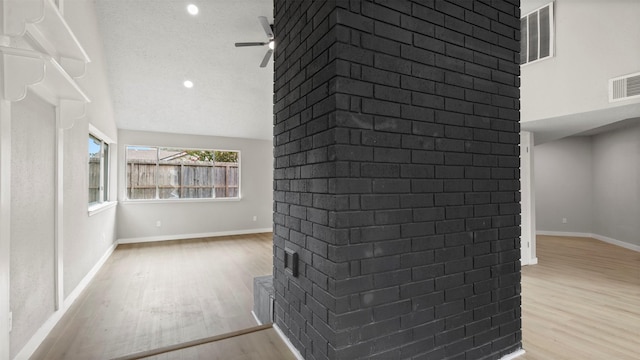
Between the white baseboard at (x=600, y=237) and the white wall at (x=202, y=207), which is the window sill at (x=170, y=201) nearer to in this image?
the white wall at (x=202, y=207)

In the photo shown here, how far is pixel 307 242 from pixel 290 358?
706 mm

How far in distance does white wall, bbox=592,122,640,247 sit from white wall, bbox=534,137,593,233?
142 mm

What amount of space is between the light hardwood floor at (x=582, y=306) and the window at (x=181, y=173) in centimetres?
603

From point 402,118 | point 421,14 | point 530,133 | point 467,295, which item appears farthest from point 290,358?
point 530,133

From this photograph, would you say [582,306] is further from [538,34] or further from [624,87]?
[538,34]

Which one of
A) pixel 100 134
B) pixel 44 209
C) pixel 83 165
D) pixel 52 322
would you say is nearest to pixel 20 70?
pixel 44 209

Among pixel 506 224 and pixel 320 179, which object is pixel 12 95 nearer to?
pixel 320 179

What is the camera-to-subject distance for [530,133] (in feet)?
14.9

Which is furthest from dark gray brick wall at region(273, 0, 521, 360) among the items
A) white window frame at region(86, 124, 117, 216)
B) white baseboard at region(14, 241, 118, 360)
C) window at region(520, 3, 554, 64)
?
white window frame at region(86, 124, 117, 216)

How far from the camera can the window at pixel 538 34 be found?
3.77m

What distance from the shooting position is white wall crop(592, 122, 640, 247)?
5492 millimetres

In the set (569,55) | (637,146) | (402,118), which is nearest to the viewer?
(402,118)

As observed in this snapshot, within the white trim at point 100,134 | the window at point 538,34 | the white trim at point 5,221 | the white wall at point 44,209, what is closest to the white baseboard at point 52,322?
the white wall at point 44,209

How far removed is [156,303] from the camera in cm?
313
